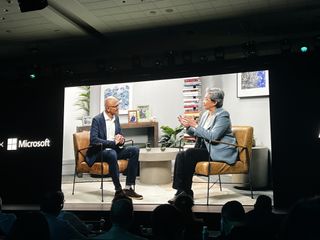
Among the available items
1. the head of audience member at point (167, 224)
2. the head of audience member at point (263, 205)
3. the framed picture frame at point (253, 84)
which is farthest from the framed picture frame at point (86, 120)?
the head of audience member at point (167, 224)

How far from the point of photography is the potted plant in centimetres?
673

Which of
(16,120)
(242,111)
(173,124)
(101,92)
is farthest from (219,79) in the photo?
(16,120)

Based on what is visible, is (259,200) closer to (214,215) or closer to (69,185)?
(214,215)

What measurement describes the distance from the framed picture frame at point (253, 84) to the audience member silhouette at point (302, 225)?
429 cm

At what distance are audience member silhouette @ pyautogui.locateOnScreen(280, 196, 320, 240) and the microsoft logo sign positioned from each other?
4.85 metres

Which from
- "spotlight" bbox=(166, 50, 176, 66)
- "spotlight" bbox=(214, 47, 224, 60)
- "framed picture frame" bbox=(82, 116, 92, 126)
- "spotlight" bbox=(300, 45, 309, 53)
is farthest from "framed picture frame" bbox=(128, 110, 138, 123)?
"spotlight" bbox=(300, 45, 309, 53)

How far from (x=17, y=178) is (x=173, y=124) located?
3260 millimetres

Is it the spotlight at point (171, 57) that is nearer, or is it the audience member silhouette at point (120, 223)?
the audience member silhouette at point (120, 223)

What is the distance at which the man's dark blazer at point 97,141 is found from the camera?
4785mm

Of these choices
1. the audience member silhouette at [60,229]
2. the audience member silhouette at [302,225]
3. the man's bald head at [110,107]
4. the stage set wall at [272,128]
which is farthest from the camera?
the man's bald head at [110,107]

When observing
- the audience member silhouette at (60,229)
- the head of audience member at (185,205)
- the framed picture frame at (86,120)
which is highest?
the framed picture frame at (86,120)

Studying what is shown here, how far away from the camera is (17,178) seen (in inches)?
227

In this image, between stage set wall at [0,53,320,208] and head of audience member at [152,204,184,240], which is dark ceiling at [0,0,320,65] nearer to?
stage set wall at [0,53,320,208]

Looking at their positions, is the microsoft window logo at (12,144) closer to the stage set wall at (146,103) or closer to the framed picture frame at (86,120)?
the stage set wall at (146,103)
